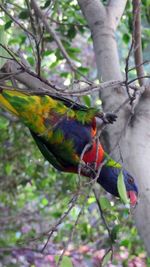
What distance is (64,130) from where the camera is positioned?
5.41ft

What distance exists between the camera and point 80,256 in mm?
2689

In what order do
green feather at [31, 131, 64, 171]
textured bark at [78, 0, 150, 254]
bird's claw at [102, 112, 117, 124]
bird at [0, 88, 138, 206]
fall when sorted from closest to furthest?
bird's claw at [102, 112, 117, 124]
textured bark at [78, 0, 150, 254]
bird at [0, 88, 138, 206]
green feather at [31, 131, 64, 171]

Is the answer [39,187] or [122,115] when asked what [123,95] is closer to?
[122,115]

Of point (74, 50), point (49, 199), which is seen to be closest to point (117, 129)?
point (74, 50)

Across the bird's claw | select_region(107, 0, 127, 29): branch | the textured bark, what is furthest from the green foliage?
the bird's claw

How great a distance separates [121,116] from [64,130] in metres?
0.23

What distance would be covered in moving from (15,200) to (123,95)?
2.02 m

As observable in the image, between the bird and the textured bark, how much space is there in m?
0.05

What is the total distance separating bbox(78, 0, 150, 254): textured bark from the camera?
4.57ft

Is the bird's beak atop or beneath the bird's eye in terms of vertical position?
beneath

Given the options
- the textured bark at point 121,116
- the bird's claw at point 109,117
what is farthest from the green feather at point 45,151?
the bird's claw at point 109,117

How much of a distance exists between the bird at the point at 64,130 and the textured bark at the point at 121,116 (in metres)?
0.05

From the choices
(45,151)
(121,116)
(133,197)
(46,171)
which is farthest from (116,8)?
(46,171)

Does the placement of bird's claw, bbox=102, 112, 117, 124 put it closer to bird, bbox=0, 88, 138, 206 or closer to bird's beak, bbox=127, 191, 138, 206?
bird, bbox=0, 88, 138, 206
